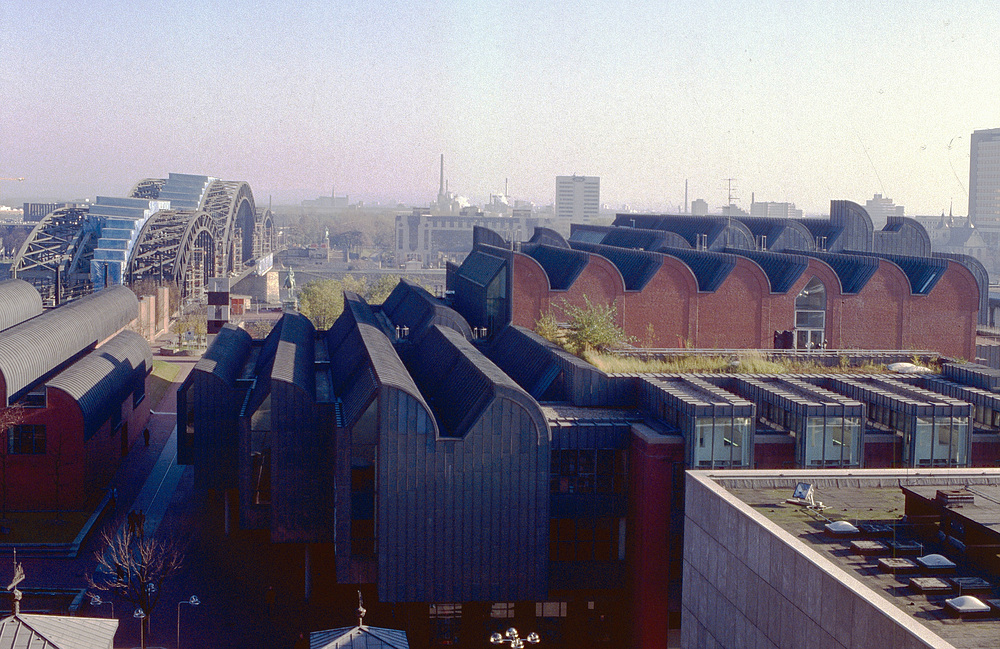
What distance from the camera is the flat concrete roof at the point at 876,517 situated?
1605 cm

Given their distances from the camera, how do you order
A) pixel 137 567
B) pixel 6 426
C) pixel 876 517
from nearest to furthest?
pixel 876 517, pixel 137 567, pixel 6 426

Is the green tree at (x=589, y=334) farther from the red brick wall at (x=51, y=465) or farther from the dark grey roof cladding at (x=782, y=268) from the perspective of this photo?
the red brick wall at (x=51, y=465)

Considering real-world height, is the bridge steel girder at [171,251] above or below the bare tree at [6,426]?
above

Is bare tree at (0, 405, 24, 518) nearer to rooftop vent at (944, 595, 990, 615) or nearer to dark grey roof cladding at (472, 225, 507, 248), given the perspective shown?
dark grey roof cladding at (472, 225, 507, 248)

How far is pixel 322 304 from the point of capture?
3543 inches

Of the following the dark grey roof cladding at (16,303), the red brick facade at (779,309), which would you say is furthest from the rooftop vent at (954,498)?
the dark grey roof cladding at (16,303)

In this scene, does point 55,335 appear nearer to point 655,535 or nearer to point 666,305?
point 666,305

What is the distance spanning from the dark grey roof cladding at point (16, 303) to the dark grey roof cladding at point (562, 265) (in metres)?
29.2

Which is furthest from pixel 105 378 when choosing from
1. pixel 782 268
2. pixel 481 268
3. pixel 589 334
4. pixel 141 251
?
pixel 141 251

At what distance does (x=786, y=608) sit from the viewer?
60.4 feet

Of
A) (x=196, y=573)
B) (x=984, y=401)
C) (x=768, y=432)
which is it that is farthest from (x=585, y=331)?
(x=196, y=573)

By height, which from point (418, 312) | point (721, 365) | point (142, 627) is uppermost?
point (418, 312)

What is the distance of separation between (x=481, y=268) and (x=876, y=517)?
35760 millimetres

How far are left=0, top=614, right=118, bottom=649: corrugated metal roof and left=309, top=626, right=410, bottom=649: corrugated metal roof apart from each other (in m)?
4.05
